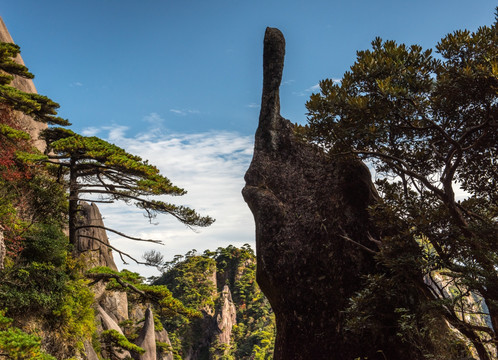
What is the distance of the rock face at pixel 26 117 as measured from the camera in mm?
16922

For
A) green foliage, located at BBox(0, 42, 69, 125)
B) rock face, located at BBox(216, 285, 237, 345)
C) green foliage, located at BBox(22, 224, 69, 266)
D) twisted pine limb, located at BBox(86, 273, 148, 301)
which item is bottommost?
rock face, located at BBox(216, 285, 237, 345)

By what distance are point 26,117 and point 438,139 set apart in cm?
1948

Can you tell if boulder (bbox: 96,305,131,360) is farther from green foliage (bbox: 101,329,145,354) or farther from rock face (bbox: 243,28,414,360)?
rock face (bbox: 243,28,414,360)

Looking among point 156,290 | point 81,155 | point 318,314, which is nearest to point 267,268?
point 318,314

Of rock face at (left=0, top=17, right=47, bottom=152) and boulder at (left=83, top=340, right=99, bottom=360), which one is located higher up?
rock face at (left=0, top=17, right=47, bottom=152)

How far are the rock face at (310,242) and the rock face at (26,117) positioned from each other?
44.1 feet

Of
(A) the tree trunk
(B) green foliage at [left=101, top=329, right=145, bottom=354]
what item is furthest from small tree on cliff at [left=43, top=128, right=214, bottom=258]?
(B) green foliage at [left=101, top=329, right=145, bottom=354]

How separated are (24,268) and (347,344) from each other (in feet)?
29.8

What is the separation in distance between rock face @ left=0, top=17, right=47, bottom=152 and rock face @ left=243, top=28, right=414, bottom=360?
1344 cm

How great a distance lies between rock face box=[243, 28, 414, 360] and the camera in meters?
7.16

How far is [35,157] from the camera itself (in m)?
10.5

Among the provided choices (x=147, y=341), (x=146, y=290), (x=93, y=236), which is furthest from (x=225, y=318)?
(x=146, y=290)

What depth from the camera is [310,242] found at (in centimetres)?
784

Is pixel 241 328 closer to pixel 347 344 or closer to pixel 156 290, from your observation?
pixel 156 290
